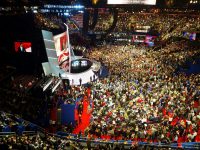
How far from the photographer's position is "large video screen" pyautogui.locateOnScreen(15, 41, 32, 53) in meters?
23.8

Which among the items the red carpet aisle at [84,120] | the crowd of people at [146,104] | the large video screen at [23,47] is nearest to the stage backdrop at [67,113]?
the red carpet aisle at [84,120]

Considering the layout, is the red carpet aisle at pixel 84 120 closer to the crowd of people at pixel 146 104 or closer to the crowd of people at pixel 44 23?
the crowd of people at pixel 146 104

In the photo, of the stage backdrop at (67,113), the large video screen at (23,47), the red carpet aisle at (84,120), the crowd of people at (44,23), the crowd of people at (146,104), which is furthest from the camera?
the crowd of people at (44,23)

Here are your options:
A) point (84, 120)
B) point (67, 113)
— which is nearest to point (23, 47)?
point (67, 113)

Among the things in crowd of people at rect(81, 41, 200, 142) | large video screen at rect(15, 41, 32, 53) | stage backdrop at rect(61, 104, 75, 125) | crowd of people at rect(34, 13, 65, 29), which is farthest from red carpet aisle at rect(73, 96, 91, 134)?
crowd of people at rect(34, 13, 65, 29)

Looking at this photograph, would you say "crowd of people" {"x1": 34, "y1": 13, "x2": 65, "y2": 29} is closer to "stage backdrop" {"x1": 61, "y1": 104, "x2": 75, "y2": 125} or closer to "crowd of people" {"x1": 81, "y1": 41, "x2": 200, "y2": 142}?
"crowd of people" {"x1": 81, "y1": 41, "x2": 200, "y2": 142}

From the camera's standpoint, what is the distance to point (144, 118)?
59.0 feet

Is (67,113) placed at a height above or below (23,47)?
below

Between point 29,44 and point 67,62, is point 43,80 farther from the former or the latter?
point 67,62

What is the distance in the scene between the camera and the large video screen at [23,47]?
23816 millimetres

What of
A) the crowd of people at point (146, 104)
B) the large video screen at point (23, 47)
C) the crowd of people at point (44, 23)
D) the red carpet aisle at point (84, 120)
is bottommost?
the red carpet aisle at point (84, 120)

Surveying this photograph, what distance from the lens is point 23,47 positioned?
2398cm

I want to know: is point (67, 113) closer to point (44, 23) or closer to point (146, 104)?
point (146, 104)

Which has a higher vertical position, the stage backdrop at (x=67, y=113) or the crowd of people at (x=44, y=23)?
the crowd of people at (x=44, y=23)
